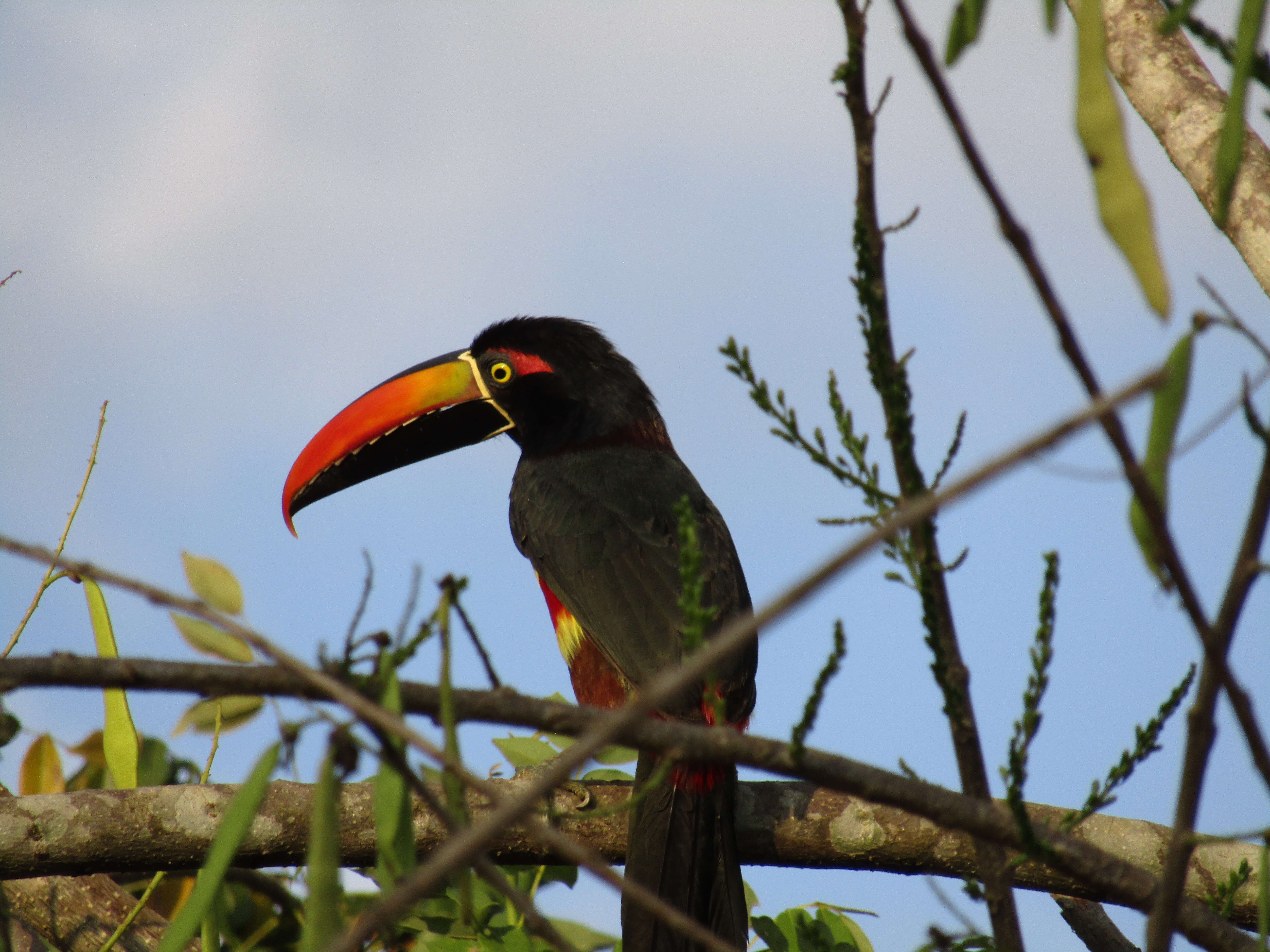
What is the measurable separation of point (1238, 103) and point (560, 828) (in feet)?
8.38

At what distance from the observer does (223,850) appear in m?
1.14

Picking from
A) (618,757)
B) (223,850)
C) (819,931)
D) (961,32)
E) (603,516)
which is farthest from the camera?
(603,516)

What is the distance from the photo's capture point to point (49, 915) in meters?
3.18

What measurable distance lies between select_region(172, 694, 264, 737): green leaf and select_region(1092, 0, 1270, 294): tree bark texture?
8.56 feet

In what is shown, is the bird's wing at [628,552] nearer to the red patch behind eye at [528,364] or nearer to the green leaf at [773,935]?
the red patch behind eye at [528,364]

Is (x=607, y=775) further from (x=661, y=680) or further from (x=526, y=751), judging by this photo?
(x=661, y=680)

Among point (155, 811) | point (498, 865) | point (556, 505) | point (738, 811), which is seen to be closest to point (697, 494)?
point (556, 505)

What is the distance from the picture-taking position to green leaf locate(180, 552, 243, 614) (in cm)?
221

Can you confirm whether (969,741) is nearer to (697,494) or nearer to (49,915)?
(49,915)

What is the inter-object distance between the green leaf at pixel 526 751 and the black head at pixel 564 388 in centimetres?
156

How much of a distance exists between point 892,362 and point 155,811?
237cm

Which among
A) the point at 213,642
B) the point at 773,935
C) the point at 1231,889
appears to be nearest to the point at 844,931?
the point at 773,935

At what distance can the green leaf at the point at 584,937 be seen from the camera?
3.56 meters

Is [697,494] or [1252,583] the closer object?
[1252,583]
